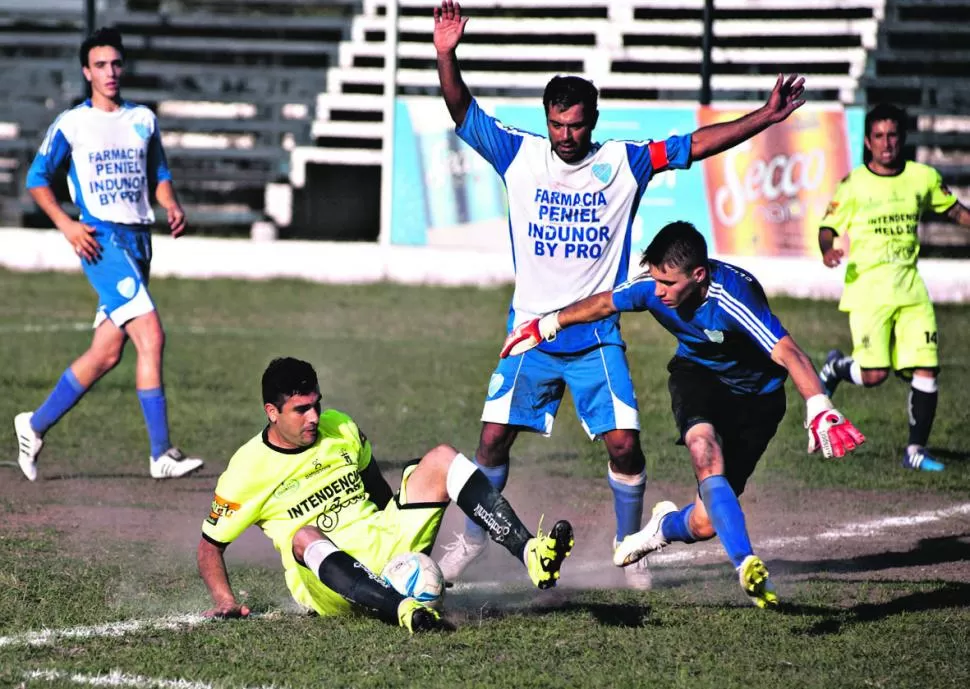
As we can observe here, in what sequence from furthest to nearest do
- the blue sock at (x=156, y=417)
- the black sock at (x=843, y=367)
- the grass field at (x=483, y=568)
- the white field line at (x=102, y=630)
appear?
1. the black sock at (x=843, y=367)
2. the blue sock at (x=156, y=417)
3. the white field line at (x=102, y=630)
4. the grass field at (x=483, y=568)

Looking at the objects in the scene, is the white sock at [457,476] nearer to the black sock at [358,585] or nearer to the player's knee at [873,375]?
the black sock at [358,585]

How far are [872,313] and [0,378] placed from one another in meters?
6.49

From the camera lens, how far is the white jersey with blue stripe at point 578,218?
6684 mm

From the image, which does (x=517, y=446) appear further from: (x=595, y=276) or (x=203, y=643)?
(x=203, y=643)

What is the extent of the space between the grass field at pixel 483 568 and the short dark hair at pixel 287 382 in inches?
33.5

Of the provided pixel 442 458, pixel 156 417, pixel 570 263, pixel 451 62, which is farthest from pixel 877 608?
pixel 156 417

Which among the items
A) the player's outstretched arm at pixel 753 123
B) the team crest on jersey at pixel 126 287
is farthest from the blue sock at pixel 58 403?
the player's outstretched arm at pixel 753 123

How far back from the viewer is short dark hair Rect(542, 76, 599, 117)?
643 centimetres

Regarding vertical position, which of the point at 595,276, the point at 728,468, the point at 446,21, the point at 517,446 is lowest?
the point at 517,446

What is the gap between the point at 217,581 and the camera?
18.8ft

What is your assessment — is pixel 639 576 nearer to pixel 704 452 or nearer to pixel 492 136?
pixel 704 452

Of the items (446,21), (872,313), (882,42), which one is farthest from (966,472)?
(882,42)

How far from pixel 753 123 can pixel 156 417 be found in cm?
404

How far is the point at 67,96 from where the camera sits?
22.2 meters
